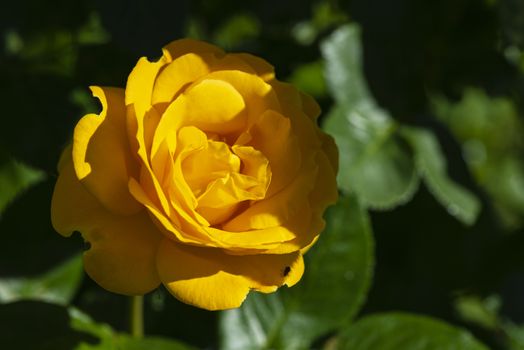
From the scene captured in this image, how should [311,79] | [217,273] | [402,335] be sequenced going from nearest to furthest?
[217,273]
[402,335]
[311,79]

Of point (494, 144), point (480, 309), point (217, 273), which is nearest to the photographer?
point (217, 273)

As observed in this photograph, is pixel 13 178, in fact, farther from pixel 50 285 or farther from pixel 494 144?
pixel 494 144

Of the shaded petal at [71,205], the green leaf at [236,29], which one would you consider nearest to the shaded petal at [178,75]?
the shaded petal at [71,205]

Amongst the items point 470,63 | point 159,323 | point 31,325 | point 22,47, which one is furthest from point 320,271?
point 22,47

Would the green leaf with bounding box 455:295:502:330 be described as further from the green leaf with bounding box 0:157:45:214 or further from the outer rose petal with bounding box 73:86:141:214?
the outer rose petal with bounding box 73:86:141:214

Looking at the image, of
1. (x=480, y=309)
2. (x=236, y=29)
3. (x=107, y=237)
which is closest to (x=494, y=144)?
(x=480, y=309)

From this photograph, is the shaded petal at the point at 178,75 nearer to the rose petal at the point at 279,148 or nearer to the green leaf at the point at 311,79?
the rose petal at the point at 279,148

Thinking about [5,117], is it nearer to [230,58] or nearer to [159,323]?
[159,323]
